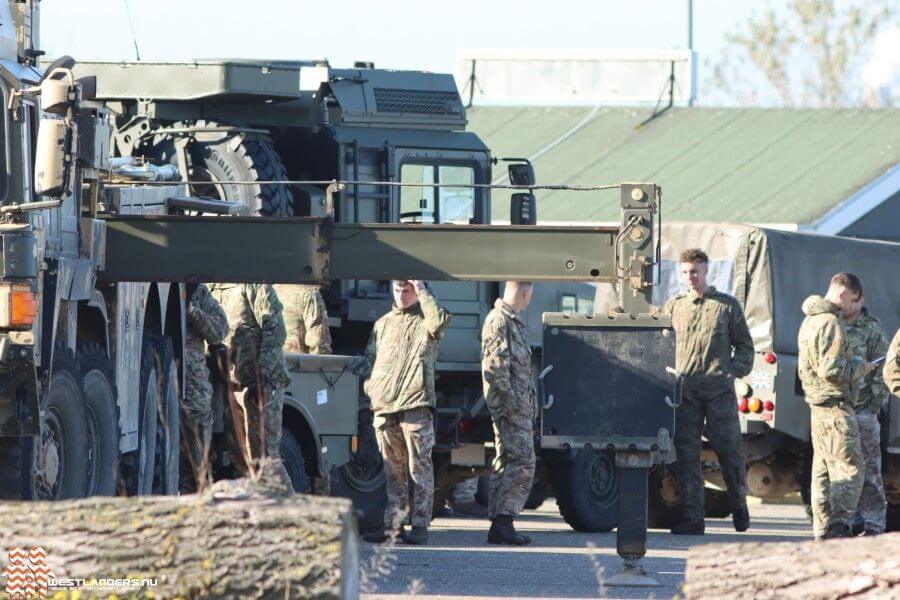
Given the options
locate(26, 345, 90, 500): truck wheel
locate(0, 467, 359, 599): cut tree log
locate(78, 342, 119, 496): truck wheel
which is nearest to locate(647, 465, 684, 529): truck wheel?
locate(78, 342, 119, 496): truck wheel

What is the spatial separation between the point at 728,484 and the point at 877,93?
3224 cm

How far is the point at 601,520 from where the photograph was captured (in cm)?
1522

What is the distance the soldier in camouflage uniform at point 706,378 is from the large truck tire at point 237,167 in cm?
305

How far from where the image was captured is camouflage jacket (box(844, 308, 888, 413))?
13.3m

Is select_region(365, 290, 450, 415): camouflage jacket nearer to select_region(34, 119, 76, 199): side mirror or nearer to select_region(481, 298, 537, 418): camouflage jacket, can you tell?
select_region(481, 298, 537, 418): camouflage jacket

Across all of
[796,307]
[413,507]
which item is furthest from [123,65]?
[796,307]

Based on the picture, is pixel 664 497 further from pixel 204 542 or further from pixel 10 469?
pixel 204 542

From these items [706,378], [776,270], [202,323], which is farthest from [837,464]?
[202,323]

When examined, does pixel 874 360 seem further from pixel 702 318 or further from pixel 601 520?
pixel 601 520

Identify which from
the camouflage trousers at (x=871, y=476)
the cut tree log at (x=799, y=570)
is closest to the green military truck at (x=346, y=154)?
the camouflage trousers at (x=871, y=476)

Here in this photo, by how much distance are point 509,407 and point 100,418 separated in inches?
158

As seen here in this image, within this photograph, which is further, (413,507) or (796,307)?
(796,307)

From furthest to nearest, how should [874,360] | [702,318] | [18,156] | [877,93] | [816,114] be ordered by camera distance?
[877,93], [816,114], [702,318], [874,360], [18,156]

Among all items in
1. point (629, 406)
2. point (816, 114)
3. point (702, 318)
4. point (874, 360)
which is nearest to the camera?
point (629, 406)
